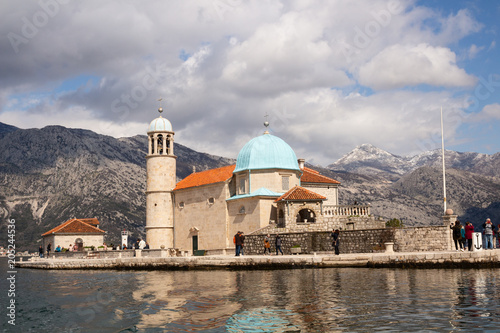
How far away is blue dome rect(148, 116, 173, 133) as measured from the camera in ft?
187

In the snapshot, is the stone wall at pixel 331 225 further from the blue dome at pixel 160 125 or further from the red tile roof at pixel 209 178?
the blue dome at pixel 160 125

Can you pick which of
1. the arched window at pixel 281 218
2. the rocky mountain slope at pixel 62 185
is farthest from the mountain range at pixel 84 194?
the arched window at pixel 281 218

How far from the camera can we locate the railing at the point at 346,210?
42406 mm

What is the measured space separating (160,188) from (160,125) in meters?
7.15

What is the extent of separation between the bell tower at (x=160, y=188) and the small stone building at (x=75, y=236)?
6.41 meters

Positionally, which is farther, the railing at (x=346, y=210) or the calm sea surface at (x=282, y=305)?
the railing at (x=346, y=210)

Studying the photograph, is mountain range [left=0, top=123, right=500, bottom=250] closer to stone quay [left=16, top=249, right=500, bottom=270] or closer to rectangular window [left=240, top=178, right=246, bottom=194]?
rectangular window [left=240, top=178, right=246, bottom=194]

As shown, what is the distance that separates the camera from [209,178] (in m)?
52.4

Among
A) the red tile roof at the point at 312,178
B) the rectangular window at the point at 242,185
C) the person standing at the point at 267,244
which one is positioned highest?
the red tile roof at the point at 312,178

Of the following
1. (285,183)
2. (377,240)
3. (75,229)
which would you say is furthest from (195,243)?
(377,240)

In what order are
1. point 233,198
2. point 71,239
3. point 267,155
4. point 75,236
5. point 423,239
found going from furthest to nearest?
point 75,236 < point 71,239 < point 233,198 < point 267,155 < point 423,239

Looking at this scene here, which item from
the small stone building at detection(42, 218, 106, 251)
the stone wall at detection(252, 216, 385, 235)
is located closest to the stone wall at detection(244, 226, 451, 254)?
the stone wall at detection(252, 216, 385, 235)

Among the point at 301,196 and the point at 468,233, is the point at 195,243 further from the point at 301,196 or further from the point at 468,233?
the point at 468,233

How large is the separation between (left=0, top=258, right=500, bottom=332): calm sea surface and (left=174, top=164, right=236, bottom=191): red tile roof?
29.9 metres
